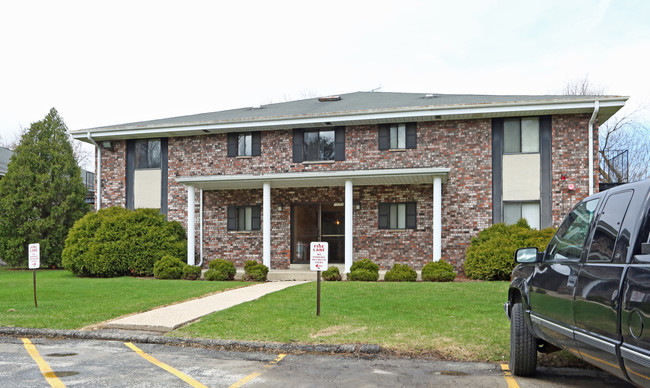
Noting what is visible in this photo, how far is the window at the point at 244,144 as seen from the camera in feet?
69.3

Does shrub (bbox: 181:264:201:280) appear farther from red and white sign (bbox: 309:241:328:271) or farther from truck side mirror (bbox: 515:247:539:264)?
truck side mirror (bbox: 515:247:539:264)

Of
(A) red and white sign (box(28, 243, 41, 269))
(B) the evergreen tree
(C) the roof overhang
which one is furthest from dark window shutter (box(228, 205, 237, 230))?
(A) red and white sign (box(28, 243, 41, 269))

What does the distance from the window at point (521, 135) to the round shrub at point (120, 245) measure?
12.0 metres

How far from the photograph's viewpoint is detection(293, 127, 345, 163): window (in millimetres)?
20250

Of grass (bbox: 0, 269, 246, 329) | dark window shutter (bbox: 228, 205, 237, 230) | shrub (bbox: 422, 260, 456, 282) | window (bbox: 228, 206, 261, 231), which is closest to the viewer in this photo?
grass (bbox: 0, 269, 246, 329)

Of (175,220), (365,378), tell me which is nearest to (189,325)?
(365,378)

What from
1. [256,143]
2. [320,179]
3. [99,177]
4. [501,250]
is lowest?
[501,250]

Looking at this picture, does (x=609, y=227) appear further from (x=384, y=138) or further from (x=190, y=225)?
(x=190, y=225)

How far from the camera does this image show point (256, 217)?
21.4m

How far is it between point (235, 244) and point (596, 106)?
13401 millimetres

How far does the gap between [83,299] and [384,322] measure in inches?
288

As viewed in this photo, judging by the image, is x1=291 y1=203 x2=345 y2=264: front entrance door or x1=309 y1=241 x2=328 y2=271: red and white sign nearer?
x1=309 y1=241 x2=328 y2=271: red and white sign

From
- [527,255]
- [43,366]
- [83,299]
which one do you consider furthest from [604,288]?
[83,299]

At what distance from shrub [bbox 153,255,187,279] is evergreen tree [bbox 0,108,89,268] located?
9102mm
